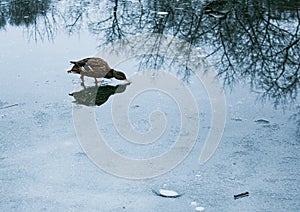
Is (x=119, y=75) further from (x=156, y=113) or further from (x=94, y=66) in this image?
(x=156, y=113)

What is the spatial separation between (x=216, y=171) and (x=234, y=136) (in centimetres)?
54

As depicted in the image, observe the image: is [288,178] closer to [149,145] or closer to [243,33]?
[149,145]

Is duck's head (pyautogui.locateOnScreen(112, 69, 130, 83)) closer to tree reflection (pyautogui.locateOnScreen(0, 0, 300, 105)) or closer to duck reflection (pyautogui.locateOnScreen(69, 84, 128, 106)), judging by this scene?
duck reflection (pyautogui.locateOnScreen(69, 84, 128, 106))

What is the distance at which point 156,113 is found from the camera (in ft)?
13.7

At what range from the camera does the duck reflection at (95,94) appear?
4383 millimetres

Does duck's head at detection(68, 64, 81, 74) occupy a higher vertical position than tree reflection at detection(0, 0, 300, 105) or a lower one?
lower

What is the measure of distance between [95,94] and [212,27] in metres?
2.23

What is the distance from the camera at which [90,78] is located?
191 inches

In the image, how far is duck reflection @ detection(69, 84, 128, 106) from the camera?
438cm

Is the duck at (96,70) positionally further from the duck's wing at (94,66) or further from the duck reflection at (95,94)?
the duck reflection at (95,94)

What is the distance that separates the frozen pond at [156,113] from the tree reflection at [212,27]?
0.02 meters

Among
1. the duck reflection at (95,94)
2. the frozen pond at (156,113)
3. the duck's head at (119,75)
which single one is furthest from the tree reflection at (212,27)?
the duck reflection at (95,94)

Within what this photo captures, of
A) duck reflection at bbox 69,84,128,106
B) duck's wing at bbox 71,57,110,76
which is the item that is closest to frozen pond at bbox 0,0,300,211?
duck reflection at bbox 69,84,128,106

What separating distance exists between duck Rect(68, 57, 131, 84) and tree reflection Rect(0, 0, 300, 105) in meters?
0.51
